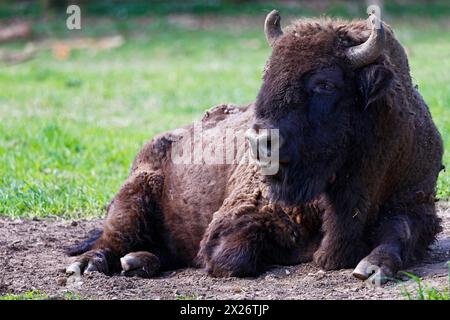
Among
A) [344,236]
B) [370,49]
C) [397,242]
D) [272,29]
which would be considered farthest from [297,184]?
[272,29]

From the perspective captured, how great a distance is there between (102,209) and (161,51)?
51.7ft

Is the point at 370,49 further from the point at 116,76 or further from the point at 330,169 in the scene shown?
the point at 116,76

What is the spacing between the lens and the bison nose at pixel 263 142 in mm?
5344

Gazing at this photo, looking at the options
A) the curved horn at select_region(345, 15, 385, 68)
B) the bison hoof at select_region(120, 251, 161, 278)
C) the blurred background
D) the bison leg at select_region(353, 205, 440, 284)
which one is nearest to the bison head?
the curved horn at select_region(345, 15, 385, 68)

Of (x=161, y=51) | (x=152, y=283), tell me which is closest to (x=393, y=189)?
(x=152, y=283)

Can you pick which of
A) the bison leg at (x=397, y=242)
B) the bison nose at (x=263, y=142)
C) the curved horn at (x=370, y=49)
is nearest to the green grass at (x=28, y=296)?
the bison nose at (x=263, y=142)

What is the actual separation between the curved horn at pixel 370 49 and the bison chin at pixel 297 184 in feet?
2.51

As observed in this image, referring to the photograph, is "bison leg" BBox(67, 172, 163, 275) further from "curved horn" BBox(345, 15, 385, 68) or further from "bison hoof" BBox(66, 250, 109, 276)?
"curved horn" BBox(345, 15, 385, 68)

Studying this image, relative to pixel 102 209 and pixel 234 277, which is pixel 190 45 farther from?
→ pixel 234 277

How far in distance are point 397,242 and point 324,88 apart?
1.15 metres

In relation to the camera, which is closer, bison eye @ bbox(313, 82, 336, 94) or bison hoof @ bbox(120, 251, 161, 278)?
bison eye @ bbox(313, 82, 336, 94)

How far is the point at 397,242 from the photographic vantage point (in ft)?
18.7

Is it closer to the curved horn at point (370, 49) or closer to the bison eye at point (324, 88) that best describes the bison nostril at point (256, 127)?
the bison eye at point (324, 88)

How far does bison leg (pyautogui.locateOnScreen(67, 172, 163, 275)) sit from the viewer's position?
22.6ft
